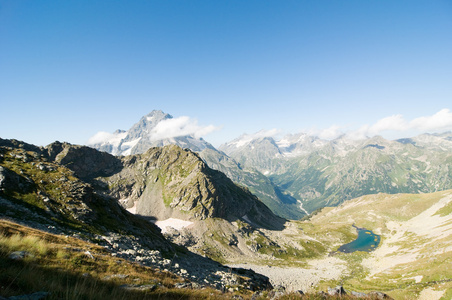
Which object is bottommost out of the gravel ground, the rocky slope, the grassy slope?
the gravel ground

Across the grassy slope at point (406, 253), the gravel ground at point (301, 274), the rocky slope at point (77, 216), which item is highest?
the rocky slope at point (77, 216)

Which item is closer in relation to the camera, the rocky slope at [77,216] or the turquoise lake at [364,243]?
the rocky slope at [77,216]

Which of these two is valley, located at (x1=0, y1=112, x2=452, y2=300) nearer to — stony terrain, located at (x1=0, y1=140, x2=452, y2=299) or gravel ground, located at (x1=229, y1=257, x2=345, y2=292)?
stony terrain, located at (x1=0, y1=140, x2=452, y2=299)

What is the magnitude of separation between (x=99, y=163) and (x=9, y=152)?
6147 inches

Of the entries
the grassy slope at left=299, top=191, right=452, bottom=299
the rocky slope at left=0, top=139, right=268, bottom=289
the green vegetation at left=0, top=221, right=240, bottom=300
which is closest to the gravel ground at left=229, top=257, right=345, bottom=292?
the grassy slope at left=299, top=191, right=452, bottom=299

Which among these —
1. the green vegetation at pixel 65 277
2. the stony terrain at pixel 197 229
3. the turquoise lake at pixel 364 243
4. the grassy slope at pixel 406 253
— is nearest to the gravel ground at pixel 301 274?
the stony terrain at pixel 197 229

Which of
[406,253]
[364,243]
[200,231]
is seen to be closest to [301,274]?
[406,253]

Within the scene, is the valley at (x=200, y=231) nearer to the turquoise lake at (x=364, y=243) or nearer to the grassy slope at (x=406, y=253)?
the grassy slope at (x=406, y=253)

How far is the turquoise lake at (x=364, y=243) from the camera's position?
497 feet

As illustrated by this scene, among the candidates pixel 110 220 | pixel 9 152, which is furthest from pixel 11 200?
pixel 9 152

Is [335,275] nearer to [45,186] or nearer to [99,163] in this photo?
[45,186]

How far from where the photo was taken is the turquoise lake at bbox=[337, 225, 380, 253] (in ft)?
497

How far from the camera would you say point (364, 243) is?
164 meters

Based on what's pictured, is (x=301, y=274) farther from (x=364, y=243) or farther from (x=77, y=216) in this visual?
(x=364, y=243)
